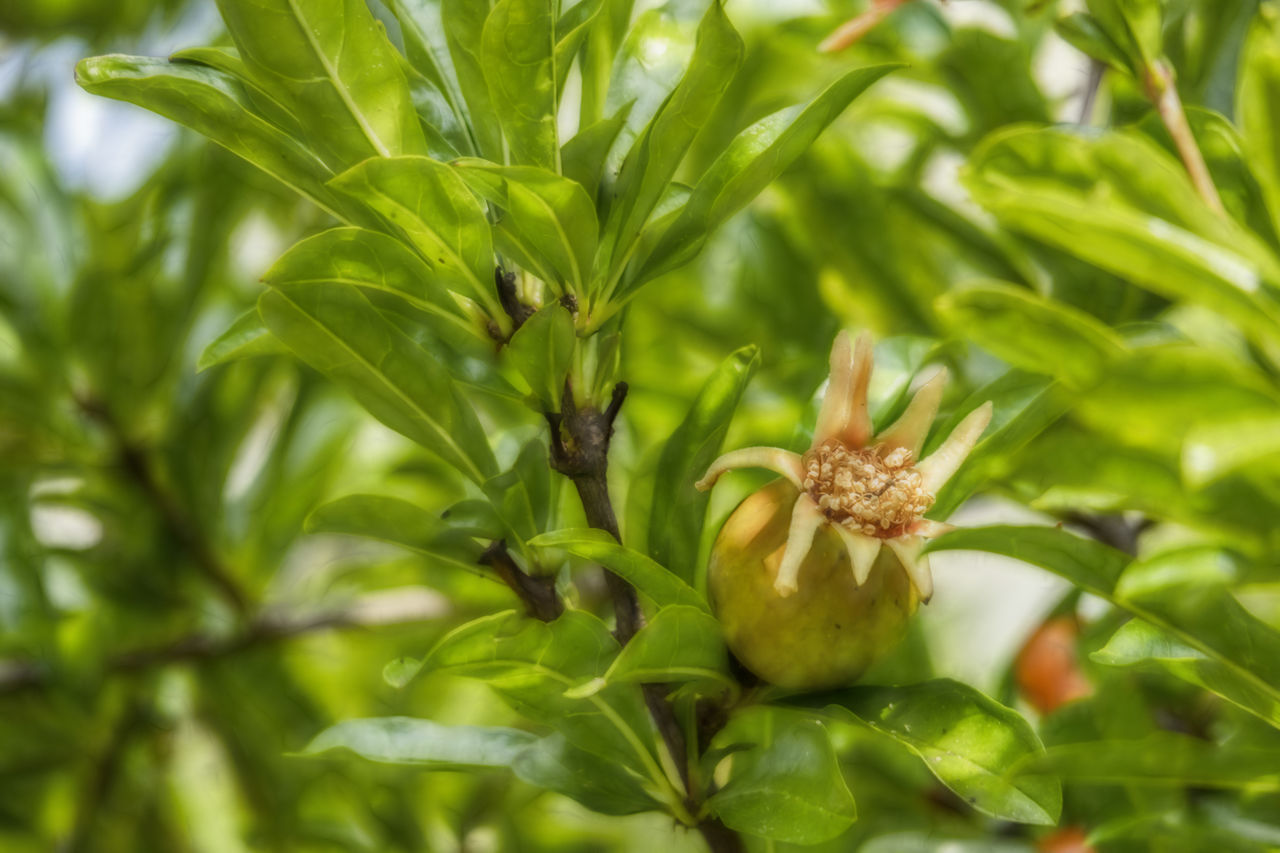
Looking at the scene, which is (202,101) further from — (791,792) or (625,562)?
(791,792)

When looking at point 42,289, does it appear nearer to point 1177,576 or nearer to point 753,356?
point 753,356

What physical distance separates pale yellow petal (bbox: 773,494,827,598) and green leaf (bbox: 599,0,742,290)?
5.8 inches

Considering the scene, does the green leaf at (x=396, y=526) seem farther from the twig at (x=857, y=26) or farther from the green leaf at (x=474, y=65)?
the twig at (x=857, y=26)

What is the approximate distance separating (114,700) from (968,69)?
41.7 inches

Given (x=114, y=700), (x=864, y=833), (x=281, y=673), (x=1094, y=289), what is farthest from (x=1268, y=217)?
(x=114, y=700)

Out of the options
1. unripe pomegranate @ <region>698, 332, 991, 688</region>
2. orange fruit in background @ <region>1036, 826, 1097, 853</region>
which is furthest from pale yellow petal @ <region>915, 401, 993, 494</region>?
orange fruit in background @ <region>1036, 826, 1097, 853</region>

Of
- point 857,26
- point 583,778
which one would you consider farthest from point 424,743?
point 857,26

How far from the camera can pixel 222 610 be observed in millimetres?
1224

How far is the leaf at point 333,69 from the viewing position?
51cm

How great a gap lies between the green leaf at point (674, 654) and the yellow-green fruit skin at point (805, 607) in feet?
0.05

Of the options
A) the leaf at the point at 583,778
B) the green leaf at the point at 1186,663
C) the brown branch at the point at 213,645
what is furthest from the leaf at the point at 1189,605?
the brown branch at the point at 213,645

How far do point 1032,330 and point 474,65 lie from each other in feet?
0.97

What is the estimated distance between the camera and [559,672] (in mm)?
538

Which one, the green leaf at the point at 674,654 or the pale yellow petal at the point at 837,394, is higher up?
the pale yellow petal at the point at 837,394
